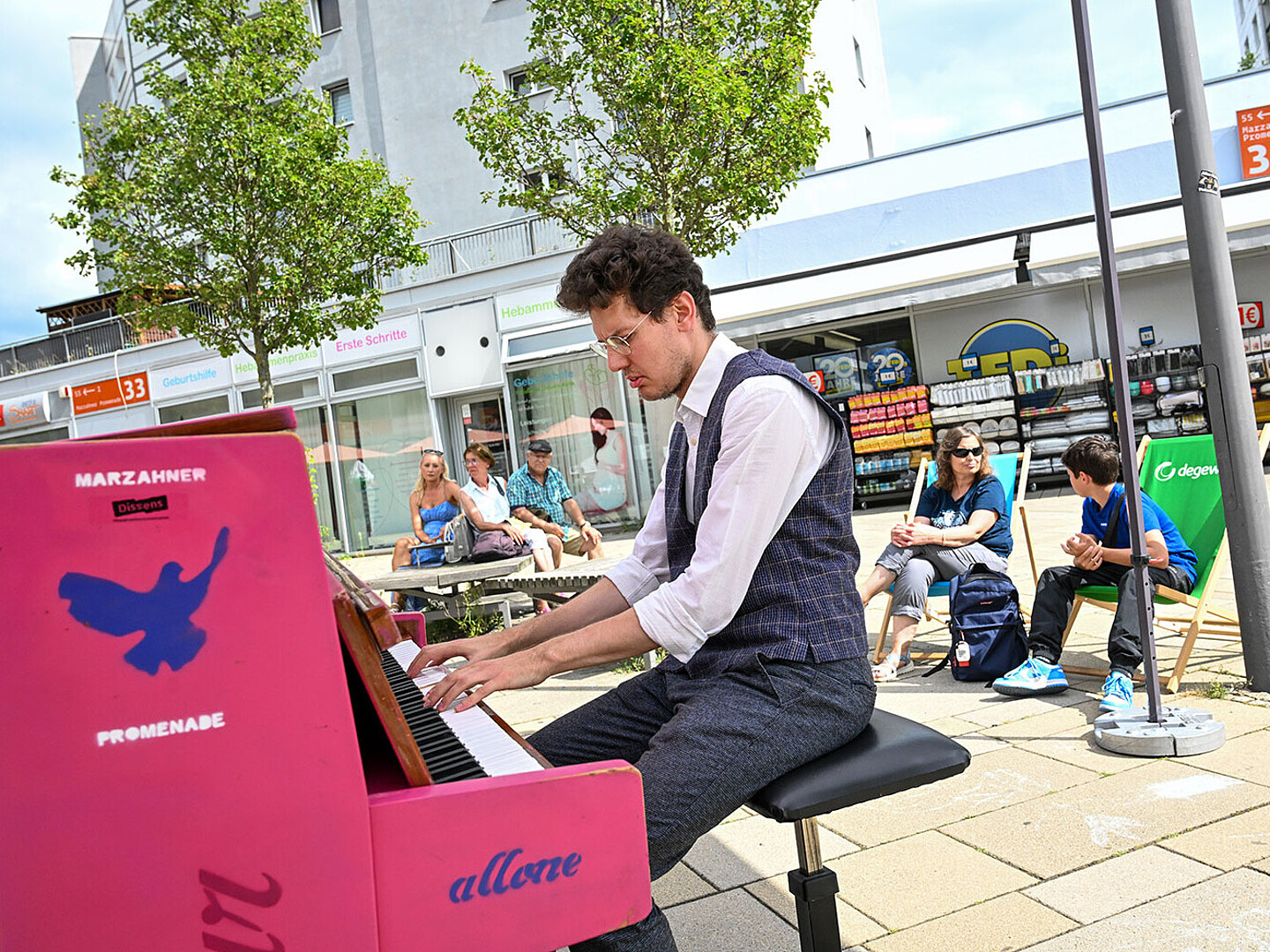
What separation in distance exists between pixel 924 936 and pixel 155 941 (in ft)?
6.31

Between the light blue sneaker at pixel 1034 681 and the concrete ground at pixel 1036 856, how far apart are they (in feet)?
0.84

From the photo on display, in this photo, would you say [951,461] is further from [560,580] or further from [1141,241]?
[1141,241]

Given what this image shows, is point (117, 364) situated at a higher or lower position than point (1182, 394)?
higher

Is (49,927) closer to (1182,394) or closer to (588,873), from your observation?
(588,873)

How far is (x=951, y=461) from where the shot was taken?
18.0 feet

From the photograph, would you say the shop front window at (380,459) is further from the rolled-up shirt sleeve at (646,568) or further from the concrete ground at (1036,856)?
the rolled-up shirt sleeve at (646,568)

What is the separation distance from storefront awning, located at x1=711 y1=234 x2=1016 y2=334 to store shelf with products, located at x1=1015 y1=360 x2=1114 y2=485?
1571 millimetres

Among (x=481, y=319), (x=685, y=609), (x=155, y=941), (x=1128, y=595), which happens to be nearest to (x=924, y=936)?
(x=685, y=609)

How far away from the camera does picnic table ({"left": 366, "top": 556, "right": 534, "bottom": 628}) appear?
6402 mm

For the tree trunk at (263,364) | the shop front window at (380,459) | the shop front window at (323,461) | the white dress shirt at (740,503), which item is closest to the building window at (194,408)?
the shop front window at (323,461)

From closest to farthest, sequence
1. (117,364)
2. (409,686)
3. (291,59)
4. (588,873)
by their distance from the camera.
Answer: (588,873) < (409,686) < (291,59) < (117,364)

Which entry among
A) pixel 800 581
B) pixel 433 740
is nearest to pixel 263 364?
pixel 800 581

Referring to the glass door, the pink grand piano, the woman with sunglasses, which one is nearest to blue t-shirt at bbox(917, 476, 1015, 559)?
the woman with sunglasses

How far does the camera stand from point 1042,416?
1354 centimetres
